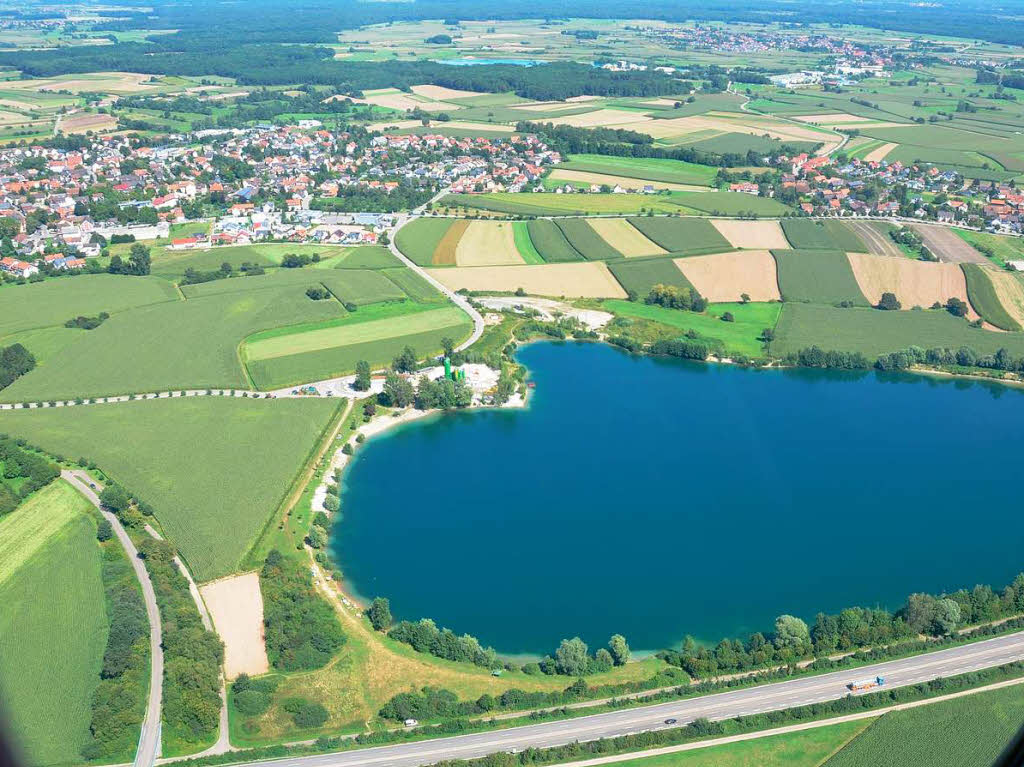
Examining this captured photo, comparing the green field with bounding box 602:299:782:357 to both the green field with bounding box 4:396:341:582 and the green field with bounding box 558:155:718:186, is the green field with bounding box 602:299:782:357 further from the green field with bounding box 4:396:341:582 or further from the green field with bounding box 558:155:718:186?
A: the green field with bounding box 558:155:718:186

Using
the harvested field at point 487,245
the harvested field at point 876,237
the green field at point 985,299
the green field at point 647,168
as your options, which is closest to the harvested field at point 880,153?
the green field at point 647,168

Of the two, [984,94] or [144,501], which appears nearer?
[144,501]

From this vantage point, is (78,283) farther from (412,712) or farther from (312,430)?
(412,712)

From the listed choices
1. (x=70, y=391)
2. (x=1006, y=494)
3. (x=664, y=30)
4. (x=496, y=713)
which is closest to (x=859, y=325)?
(x=1006, y=494)

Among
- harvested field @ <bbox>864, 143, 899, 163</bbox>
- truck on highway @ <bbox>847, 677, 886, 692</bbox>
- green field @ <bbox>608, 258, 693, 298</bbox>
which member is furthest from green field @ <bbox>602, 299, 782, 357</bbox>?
harvested field @ <bbox>864, 143, 899, 163</bbox>

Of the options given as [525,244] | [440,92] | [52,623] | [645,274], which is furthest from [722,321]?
[440,92]
